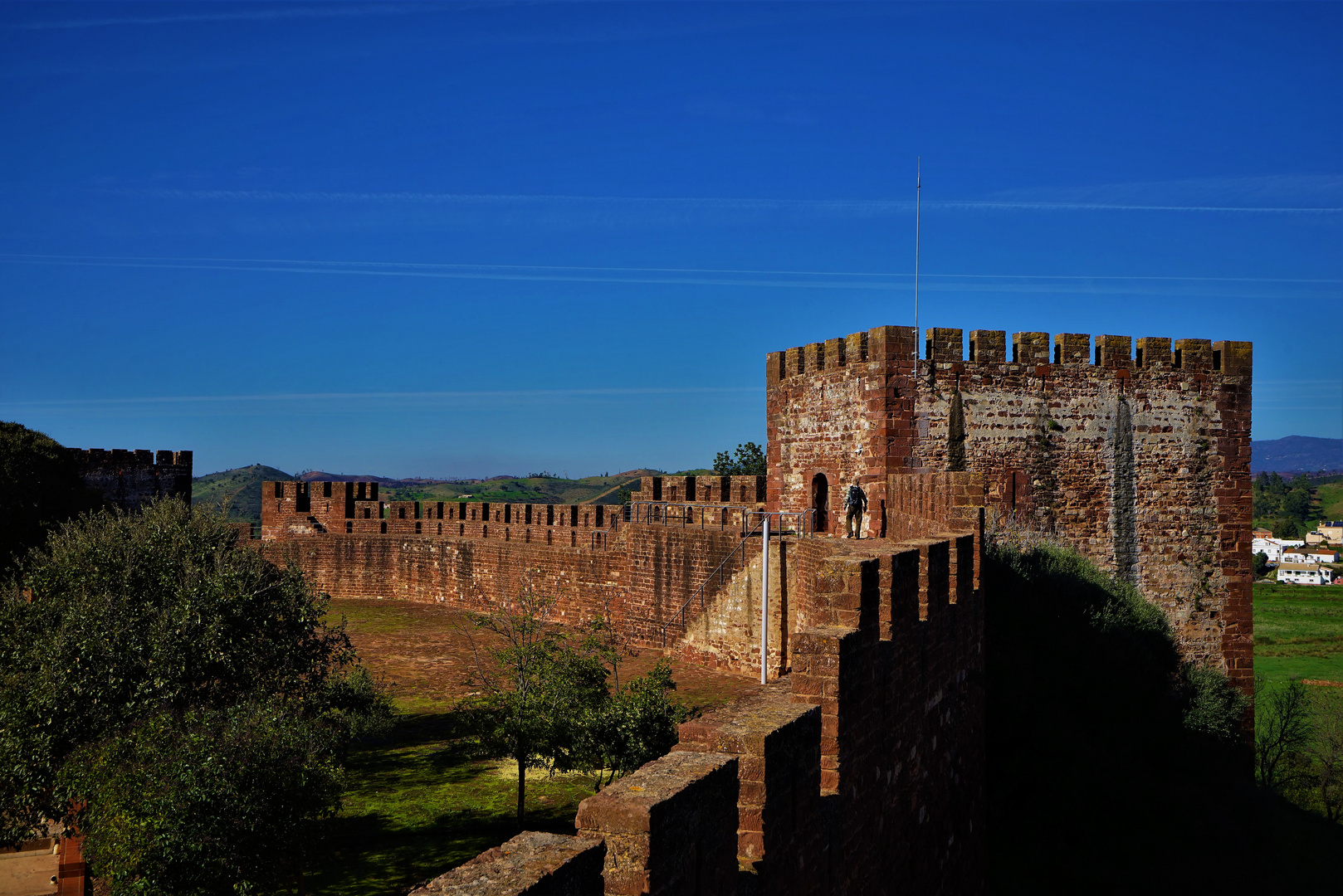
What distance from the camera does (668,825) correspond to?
3.97 metres

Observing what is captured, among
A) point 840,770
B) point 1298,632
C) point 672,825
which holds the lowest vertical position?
point 1298,632

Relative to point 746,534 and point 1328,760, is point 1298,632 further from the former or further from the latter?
point 746,534

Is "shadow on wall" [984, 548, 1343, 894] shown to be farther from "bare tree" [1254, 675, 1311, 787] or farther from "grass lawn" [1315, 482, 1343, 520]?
"grass lawn" [1315, 482, 1343, 520]

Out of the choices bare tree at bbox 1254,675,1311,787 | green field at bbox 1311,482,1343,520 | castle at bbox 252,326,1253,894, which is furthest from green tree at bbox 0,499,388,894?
green field at bbox 1311,482,1343,520

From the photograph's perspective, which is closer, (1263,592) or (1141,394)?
(1141,394)

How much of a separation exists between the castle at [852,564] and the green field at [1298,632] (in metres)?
39.4

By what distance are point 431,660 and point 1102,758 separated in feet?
47.4

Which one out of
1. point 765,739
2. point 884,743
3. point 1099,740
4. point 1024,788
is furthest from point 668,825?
point 1099,740

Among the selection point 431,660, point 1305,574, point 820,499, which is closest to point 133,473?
point 431,660

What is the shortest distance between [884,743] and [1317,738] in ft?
117

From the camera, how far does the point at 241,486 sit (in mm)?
121562

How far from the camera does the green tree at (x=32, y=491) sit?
1000 inches

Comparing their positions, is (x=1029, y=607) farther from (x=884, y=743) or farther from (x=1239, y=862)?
(x=884, y=743)

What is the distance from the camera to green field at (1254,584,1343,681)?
54.1m
